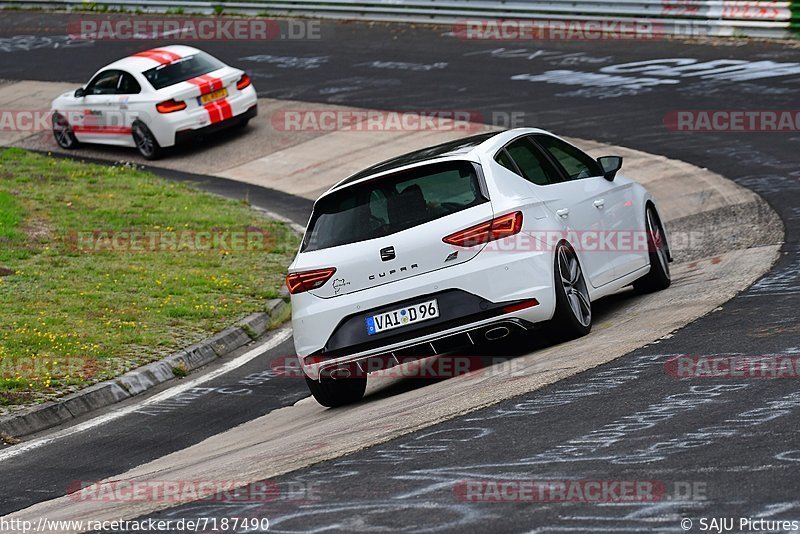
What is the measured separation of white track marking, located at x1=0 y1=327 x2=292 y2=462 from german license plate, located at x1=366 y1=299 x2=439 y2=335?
8.59 feet

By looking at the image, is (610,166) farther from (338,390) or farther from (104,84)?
(104,84)

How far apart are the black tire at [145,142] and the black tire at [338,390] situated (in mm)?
14327

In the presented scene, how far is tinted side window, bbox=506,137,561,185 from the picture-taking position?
934 centimetres

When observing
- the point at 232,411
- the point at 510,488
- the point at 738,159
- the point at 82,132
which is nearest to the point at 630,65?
the point at 738,159

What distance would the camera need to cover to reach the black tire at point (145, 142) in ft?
75.1

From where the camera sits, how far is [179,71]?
22.8m

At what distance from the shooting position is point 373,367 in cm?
881

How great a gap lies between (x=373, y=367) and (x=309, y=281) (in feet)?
2.39
